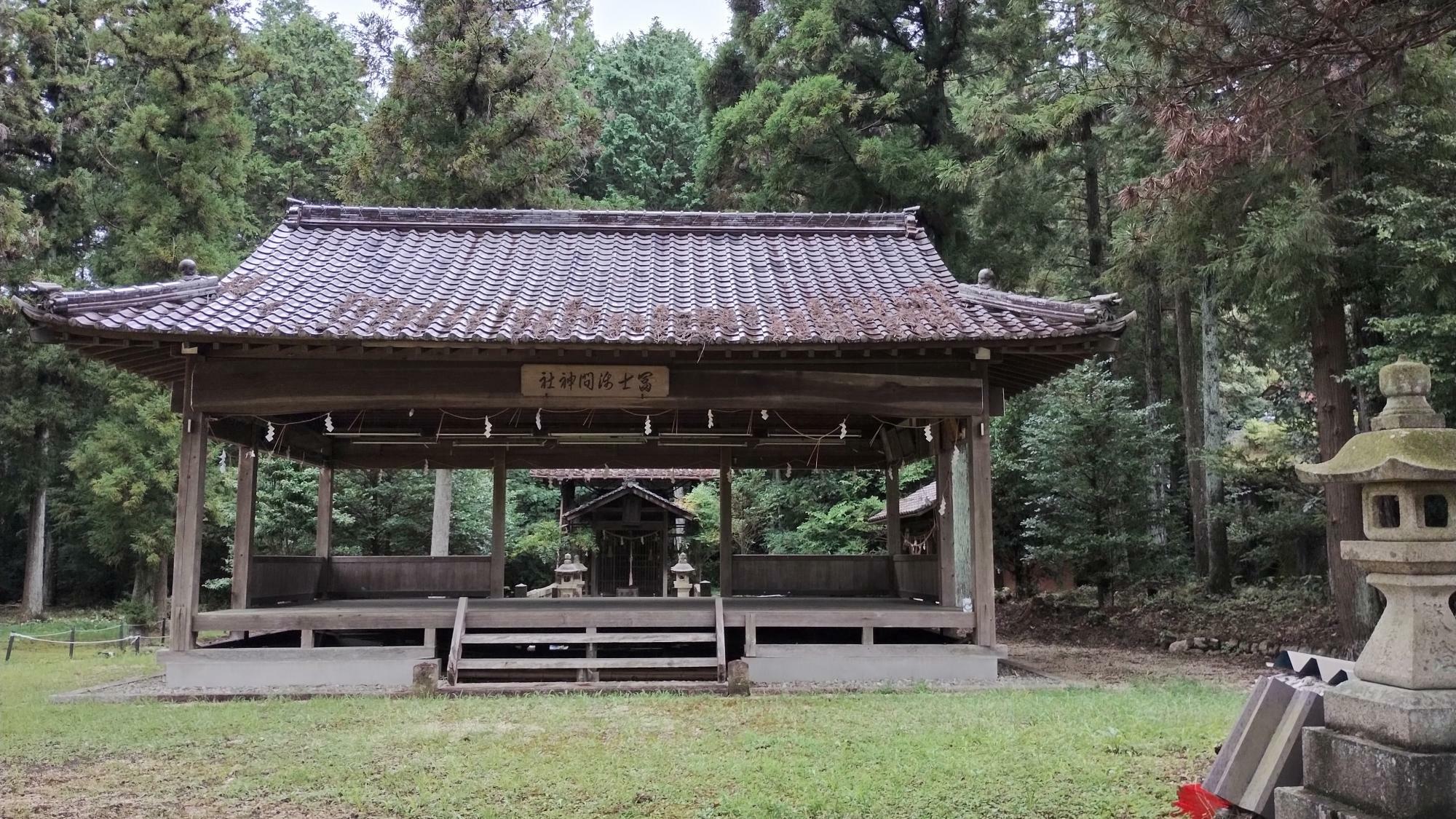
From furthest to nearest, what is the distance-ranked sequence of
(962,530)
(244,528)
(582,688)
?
(962,530) → (244,528) → (582,688)

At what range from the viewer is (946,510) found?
11609 mm

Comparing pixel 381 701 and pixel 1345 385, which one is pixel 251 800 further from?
pixel 1345 385

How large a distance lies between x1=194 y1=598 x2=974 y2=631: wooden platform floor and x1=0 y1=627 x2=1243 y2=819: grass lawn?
1179mm

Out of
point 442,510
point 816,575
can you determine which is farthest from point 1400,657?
point 442,510

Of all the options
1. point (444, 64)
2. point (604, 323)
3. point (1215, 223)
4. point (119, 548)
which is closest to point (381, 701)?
point (604, 323)

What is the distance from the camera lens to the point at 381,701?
8.46m

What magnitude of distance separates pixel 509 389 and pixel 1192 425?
46.8ft

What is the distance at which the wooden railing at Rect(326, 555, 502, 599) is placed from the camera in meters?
13.6

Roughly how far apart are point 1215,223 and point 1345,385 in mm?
2548

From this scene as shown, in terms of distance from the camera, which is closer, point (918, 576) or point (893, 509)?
point (918, 576)

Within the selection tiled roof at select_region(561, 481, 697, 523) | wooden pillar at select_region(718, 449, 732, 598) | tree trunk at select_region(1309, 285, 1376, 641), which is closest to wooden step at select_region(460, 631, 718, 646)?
wooden pillar at select_region(718, 449, 732, 598)

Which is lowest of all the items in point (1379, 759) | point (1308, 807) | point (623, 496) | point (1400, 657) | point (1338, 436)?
point (1308, 807)

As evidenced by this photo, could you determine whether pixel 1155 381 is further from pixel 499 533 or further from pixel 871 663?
pixel 499 533

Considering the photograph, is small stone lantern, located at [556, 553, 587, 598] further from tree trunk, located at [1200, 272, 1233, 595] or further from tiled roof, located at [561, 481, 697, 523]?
tree trunk, located at [1200, 272, 1233, 595]
